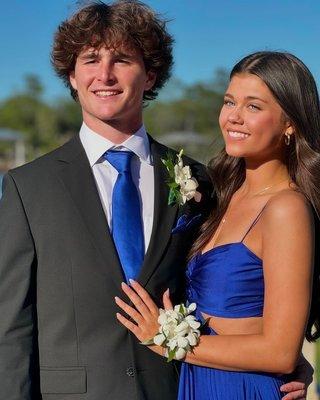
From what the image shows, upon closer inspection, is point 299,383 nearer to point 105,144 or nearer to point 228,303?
point 228,303

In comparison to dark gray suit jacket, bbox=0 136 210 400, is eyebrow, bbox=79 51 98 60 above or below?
above

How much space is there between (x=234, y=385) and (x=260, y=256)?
582mm

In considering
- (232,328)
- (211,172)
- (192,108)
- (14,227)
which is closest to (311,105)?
(211,172)

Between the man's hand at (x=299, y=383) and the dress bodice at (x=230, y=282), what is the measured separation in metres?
0.38

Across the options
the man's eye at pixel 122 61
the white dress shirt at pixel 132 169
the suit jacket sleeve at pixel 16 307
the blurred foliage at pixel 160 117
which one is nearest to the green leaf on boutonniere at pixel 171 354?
the white dress shirt at pixel 132 169

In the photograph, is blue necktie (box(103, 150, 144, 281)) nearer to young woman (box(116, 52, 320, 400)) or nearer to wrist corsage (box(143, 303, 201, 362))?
young woman (box(116, 52, 320, 400))

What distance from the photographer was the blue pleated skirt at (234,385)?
3452 mm

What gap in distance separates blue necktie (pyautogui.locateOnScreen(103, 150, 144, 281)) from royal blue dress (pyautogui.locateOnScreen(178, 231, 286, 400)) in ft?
0.96

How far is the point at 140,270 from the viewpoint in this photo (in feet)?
11.6

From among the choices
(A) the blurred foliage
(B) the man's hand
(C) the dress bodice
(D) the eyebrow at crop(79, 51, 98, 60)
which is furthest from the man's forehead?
(A) the blurred foliage

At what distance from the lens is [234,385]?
11.3 feet

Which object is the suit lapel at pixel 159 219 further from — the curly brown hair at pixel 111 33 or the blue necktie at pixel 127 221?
the curly brown hair at pixel 111 33

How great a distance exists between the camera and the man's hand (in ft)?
11.5

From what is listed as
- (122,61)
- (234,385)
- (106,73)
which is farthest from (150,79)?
(234,385)
